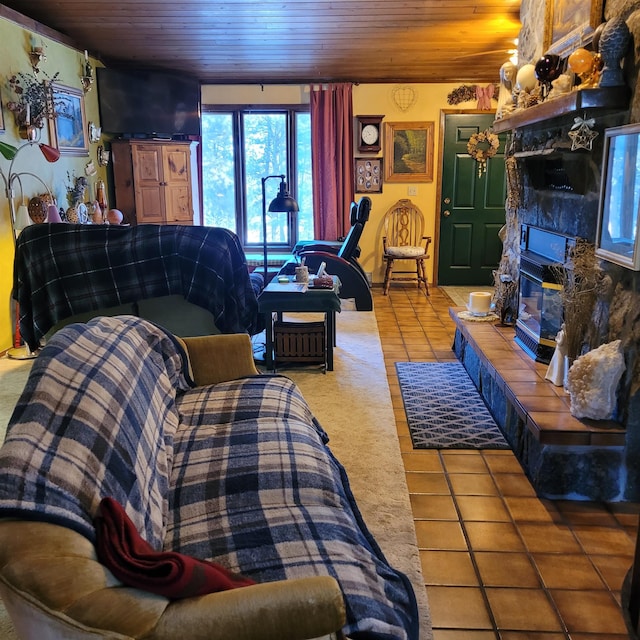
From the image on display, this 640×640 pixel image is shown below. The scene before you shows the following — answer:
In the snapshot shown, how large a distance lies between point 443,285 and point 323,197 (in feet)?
5.79

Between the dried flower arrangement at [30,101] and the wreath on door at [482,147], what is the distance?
4311 millimetres

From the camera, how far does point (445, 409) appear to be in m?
3.42

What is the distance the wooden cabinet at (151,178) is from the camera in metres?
6.37

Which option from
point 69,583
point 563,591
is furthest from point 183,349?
point 563,591

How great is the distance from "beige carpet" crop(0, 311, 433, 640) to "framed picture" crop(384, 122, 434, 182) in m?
2.55

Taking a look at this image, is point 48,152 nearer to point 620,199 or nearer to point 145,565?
point 620,199

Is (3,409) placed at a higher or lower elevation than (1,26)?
lower

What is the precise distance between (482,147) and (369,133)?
1280mm

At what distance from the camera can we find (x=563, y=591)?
1.92 m

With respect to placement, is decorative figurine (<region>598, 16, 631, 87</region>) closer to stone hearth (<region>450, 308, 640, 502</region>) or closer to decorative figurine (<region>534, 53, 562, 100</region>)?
decorative figurine (<region>534, 53, 562, 100</region>)

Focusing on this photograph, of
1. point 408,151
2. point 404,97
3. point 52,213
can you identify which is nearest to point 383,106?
point 404,97

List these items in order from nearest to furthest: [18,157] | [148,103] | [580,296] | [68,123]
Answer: [580,296]
[18,157]
[68,123]
[148,103]

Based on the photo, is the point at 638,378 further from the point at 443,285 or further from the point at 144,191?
the point at 144,191

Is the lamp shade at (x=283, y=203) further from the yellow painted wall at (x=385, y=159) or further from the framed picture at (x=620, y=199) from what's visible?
the yellow painted wall at (x=385, y=159)
